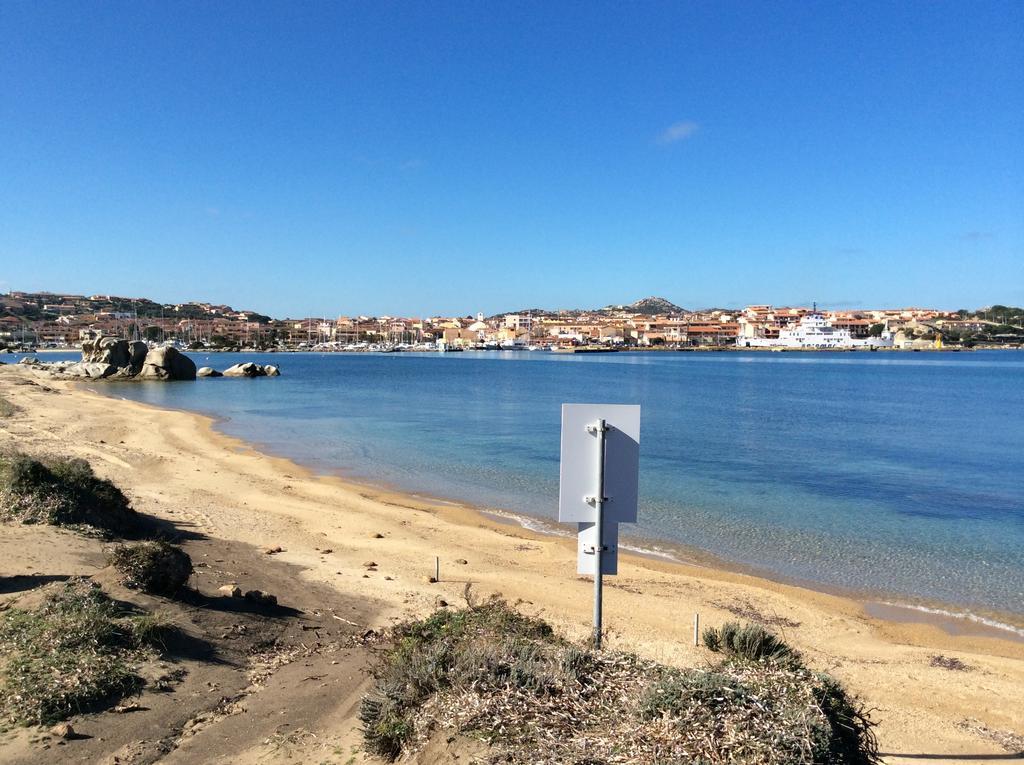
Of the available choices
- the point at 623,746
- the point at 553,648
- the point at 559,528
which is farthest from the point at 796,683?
the point at 559,528

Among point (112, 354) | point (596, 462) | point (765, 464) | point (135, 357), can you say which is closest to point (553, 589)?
point (596, 462)

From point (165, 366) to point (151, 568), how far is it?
214 feet

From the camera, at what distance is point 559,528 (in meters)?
15.0

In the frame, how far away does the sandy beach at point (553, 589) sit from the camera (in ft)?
21.9

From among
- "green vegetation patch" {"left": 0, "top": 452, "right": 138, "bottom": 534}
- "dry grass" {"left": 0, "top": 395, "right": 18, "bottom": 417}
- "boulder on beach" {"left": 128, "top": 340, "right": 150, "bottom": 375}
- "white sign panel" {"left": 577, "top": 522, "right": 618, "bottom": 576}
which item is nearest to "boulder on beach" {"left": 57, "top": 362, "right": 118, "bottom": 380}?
"boulder on beach" {"left": 128, "top": 340, "right": 150, "bottom": 375}

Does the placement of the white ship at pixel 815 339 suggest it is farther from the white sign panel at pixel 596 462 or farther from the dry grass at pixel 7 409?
the white sign panel at pixel 596 462

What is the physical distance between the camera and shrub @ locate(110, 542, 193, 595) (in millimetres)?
6676

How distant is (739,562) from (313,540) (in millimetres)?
7791

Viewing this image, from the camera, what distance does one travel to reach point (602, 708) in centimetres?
364

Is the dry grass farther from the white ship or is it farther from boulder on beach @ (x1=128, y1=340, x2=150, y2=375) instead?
the white ship

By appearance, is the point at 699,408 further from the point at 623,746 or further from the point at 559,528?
the point at 623,746

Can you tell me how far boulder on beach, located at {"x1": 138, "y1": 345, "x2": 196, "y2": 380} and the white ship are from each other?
154587 mm

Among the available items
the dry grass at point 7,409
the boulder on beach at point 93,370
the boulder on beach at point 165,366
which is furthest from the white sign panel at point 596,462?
the boulder on beach at point 93,370

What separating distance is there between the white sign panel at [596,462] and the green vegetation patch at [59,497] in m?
7.67
